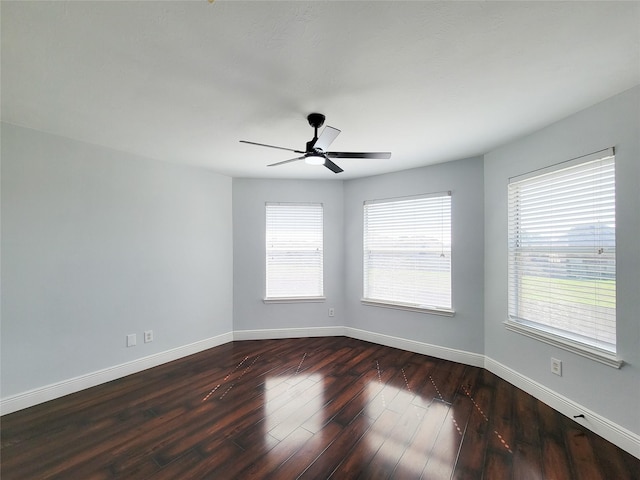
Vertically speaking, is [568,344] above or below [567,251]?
below

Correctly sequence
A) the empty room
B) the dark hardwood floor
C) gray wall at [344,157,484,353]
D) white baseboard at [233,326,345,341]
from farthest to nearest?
white baseboard at [233,326,345,341] → gray wall at [344,157,484,353] → the dark hardwood floor → the empty room

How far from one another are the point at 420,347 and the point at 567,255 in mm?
1929

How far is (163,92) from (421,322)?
11.8ft

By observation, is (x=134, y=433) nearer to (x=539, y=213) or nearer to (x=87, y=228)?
(x=87, y=228)

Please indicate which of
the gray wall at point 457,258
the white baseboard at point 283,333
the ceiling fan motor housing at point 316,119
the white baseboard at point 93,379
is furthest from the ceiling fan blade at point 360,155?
the white baseboard at point 93,379

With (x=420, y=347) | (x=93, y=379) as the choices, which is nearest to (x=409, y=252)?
(x=420, y=347)

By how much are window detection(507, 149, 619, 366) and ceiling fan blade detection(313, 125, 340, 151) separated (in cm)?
201

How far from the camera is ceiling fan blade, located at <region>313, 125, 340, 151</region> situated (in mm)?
1851

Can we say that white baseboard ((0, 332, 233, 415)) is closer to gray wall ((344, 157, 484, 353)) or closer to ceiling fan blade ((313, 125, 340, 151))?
gray wall ((344, 157, 484, 353))

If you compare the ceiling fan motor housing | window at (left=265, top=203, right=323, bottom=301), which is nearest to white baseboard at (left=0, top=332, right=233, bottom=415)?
window at (left=265, top=203, right=323, bottom=301)

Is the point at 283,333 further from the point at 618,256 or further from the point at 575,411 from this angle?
the point at 618,256

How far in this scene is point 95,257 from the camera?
8.96 ft

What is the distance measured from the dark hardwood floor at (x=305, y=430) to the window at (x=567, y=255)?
2.38 feet

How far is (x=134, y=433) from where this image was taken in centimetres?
200
